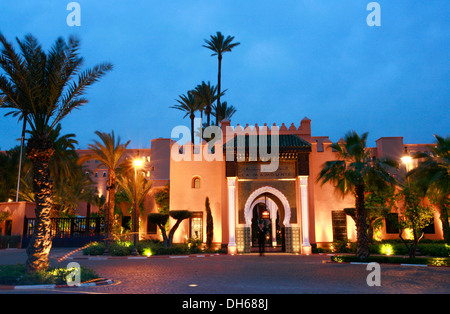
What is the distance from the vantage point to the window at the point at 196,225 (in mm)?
26594

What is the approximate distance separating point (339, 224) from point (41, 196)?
63.0 ft

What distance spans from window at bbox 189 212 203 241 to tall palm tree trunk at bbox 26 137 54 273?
49.1 feet

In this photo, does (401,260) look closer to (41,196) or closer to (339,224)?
(339,224)

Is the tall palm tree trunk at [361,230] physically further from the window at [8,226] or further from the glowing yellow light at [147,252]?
the window at [8,226]

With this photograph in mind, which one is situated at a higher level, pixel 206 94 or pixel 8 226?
pixel 206 94

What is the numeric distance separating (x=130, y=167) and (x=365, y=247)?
1861 cm

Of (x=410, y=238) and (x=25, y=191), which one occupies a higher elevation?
(x=25, y=191)

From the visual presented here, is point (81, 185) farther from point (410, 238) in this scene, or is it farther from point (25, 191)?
point (410, 238)

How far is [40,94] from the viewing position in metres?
12.3

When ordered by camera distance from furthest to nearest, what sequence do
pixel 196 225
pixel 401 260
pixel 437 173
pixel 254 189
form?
pixel 196 225 → pixel 254 189 → pixel 401 260 → pixel 437 173

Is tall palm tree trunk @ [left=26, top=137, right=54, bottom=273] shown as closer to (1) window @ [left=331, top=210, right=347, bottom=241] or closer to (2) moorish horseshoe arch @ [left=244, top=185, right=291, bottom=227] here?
(2) moorish horseshoe arch @ [left=244, top=185, right=291, bottom=227]

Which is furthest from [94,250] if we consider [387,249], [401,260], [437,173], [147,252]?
[437,173]
